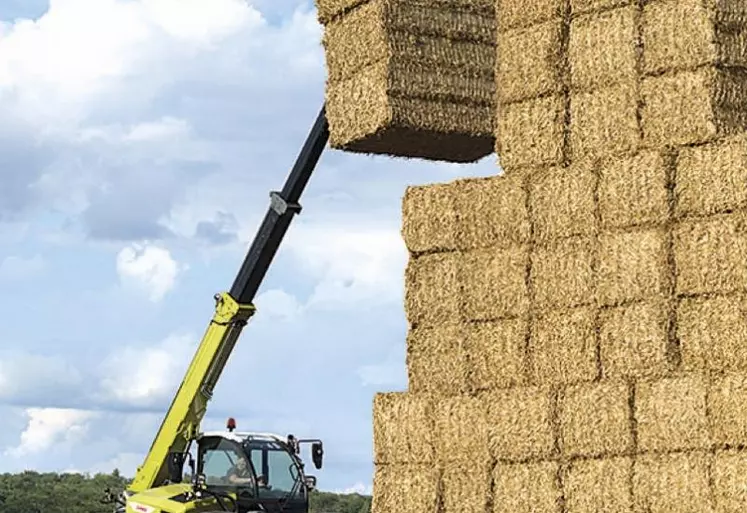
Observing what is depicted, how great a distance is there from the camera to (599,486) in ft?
38.1

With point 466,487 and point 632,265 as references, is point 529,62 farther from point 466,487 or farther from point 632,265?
point 466,487

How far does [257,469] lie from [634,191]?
20.7 ft

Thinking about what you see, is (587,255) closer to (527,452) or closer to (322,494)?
(527,452)

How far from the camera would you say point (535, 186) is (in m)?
12.1

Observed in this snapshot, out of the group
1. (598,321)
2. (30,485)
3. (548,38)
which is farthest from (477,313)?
(30,485)

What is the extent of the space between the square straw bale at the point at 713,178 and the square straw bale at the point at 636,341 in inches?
32.4

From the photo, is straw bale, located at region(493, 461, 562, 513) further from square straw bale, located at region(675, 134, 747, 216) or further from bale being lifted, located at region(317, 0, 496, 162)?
bale being lifted, located at region(317, 0, 496, 162)

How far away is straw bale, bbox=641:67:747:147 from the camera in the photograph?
37.3ft

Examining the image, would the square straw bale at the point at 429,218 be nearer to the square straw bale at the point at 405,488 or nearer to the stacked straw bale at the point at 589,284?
the stacked straw bale at the point at 589,284

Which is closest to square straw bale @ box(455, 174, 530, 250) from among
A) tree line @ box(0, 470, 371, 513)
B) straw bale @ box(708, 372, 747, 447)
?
straw bale @ box(708, 372, 747, 447)

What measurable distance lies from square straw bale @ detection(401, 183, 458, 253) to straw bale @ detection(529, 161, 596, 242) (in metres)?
0.88

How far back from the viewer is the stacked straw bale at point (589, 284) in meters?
11.1

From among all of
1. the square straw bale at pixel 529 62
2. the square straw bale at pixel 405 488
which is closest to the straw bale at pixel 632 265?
the square straw bale at pixel 529 62

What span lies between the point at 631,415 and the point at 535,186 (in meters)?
2.07
